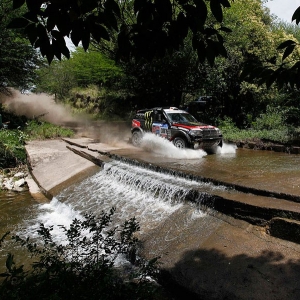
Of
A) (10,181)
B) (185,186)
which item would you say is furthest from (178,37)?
(10,181)

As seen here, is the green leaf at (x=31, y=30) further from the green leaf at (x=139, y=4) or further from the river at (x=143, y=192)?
the river at (x=143, y=192)

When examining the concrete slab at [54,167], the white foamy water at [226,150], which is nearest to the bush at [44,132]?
the concrete slab at [54,167]

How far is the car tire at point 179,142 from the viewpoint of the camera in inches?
460

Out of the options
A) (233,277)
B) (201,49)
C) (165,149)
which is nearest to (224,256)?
(233,277)

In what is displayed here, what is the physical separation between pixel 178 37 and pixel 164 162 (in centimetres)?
734

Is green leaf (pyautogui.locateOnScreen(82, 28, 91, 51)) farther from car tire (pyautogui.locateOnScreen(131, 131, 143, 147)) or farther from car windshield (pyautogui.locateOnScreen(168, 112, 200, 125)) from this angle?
car tire (pyautogui.locateOnScreen(131, 131, 143, 147))

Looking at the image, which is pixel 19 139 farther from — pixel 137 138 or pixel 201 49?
pixel 201 49

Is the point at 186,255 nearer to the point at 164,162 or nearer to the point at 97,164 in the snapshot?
the point at 164,162

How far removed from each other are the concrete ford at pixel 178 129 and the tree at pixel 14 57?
1034cm

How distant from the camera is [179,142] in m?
11.9

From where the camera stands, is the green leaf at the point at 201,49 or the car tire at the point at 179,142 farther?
the car tire at the point at 179,142

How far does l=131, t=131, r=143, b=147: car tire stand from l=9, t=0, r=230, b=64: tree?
11.0 metres

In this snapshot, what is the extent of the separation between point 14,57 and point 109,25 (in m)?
20.0

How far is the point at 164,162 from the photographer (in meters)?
9.82
